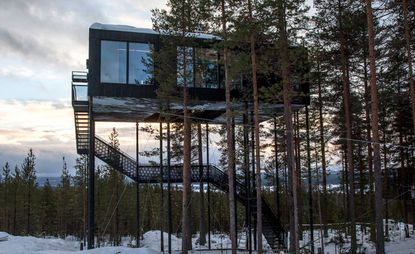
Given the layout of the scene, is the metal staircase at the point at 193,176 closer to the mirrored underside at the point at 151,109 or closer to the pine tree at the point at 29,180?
the mirrored underside at the point at 151,109

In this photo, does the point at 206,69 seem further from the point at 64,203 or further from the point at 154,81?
the point at 64,203

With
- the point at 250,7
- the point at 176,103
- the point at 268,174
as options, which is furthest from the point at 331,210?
the point at 250,7

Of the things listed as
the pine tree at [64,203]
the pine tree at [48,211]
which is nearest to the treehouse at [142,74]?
the pine tree at [64,203]

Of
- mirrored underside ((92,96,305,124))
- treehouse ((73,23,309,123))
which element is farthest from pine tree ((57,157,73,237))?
treehouse ((73,23,309,123))

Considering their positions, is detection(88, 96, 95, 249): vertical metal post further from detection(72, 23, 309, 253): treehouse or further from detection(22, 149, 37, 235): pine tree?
detection(22, 149, 37, 235): pine tree

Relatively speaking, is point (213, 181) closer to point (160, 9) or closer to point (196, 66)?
point (196, 66)

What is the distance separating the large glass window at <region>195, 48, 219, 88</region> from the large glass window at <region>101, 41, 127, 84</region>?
407cm

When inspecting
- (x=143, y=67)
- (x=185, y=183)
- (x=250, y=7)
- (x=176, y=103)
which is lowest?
(x=185, y=183)

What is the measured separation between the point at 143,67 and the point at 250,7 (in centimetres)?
736

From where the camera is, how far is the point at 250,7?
69.4 ft

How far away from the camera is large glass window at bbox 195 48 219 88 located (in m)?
25.3

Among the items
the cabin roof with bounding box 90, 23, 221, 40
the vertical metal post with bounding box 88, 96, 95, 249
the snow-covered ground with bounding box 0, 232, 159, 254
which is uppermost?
the cabin roof with bounding box 90, 23, 221, 40

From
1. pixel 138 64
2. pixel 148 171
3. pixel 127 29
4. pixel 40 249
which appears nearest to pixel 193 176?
pixel 148 171

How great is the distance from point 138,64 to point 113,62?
140 cm
